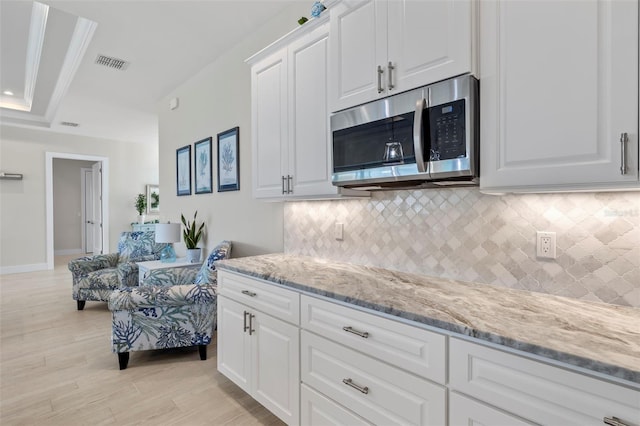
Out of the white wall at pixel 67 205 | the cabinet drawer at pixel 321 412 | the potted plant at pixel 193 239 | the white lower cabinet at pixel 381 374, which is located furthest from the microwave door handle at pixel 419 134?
the white wall at pixel 67 205

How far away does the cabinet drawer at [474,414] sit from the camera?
3.21 ft

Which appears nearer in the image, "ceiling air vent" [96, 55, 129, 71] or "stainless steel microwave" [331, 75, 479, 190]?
"stainless steel microwave" [331, 75, 479, 190]

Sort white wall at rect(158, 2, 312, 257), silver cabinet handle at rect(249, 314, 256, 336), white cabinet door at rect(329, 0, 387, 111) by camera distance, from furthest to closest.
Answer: white wall at rect(158, 2, 312, 257) < silver cabinet handle at rect(249, 314, 256, 336) < white cabinet door at rect(329, 0, 387, 111)

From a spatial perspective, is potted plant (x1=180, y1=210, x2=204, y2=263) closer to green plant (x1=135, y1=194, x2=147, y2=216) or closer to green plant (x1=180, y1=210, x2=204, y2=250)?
green plant (x1=180, y1=210, x2=204, y2=250)

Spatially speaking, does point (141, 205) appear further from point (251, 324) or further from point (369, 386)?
point (369, 386)

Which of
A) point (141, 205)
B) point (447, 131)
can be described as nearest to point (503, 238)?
point (447, 131)

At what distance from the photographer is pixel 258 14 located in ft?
9.04

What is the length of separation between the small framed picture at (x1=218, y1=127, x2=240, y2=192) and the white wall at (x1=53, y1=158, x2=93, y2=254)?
25.1 ft

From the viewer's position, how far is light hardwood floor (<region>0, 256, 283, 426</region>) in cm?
198

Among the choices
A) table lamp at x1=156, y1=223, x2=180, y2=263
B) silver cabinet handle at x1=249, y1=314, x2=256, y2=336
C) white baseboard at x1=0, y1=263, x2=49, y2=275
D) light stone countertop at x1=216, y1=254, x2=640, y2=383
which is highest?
table lamp at x1=156, y1=223, x2=180, y2=263

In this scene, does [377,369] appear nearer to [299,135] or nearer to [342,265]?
[342,265]

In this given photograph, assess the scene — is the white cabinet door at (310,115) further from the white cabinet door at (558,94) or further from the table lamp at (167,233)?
the table lamp at (167,233)

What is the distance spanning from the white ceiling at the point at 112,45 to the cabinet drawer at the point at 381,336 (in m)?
2.44

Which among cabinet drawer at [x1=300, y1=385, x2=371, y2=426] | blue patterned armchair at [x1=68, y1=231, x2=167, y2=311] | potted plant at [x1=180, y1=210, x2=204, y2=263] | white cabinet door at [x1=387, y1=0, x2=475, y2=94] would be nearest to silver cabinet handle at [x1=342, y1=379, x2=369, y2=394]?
cabinet drawer at [x1=300, y1=385, x2=371, y2=426]
